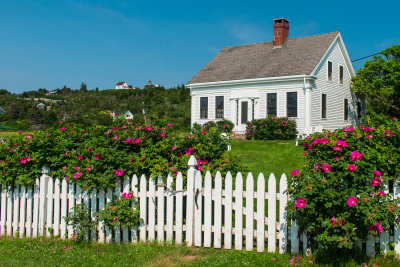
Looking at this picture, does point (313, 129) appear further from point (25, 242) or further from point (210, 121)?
point (25, 242)

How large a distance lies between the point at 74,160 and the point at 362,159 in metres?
3.84

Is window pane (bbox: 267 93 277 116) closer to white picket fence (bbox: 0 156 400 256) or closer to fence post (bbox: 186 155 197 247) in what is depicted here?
white picket fence (bbox: 0 156 400 256)

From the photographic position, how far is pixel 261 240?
4.68 m

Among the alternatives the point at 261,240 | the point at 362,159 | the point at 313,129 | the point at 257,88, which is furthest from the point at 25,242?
the point at 257,88

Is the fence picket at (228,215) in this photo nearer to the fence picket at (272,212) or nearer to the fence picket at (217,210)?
the fence picket at (217,210)

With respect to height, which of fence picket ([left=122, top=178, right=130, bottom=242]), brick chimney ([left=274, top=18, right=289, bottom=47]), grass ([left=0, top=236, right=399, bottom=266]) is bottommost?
grass ([left=0, top=236, right=399, bottom=266])

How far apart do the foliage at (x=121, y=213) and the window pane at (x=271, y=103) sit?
15620 millimetres

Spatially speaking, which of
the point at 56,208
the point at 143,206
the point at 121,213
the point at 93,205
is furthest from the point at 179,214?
the point at 56,208

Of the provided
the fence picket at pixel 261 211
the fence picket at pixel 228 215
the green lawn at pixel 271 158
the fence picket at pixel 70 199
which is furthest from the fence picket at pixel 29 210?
the green lawn at pixel 271 158

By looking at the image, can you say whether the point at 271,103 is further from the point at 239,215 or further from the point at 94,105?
the point at 94,105

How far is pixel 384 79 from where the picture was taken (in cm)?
2131

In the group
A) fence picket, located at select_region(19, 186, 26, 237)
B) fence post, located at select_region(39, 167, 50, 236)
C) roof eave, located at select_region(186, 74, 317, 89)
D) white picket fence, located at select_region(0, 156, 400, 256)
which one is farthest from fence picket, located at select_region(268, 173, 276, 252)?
roof eave, located at select_region(186, 74, 317, 89)

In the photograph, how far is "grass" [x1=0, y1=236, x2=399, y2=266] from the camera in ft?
14.0

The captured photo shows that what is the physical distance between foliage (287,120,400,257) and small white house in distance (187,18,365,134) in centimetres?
1441
